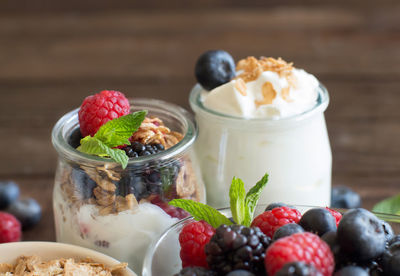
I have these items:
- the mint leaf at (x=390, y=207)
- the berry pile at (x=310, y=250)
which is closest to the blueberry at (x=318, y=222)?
the berry pile at (x=310, y=250)

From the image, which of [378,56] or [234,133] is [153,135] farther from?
[378,56]

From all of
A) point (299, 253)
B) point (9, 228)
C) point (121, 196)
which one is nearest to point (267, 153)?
point (121, 196)

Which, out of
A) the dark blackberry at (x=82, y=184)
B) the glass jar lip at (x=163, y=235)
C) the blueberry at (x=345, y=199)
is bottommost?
the blueberry at (x=345, y=199)

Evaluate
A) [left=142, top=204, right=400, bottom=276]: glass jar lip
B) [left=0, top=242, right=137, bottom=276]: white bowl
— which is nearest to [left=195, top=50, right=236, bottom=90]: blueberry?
[left=142, top=204, right=400, bottom=276]: glass jar lip

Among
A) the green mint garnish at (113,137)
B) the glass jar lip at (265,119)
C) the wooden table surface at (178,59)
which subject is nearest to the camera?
the green mint garnish at (113,137)

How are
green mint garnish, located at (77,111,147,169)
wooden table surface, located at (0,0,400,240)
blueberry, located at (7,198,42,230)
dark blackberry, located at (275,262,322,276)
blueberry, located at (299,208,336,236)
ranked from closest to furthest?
dark blackberry, located at (275,262,322,276)
blueberry, located at (299,208,336,236)
green mint garnish, located at (77,111,147,169)
blueberry, located at (7,198,42,230)
wooden table surface, located at (0,0,400,240)

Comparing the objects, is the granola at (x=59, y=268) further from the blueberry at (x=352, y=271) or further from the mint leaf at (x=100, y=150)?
the blueberry at (x=352, y=271)

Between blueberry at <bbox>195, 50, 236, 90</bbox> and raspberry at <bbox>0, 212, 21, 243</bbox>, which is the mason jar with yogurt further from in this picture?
raspberry at <bbox>0, 212, 21, 243</bbox>
